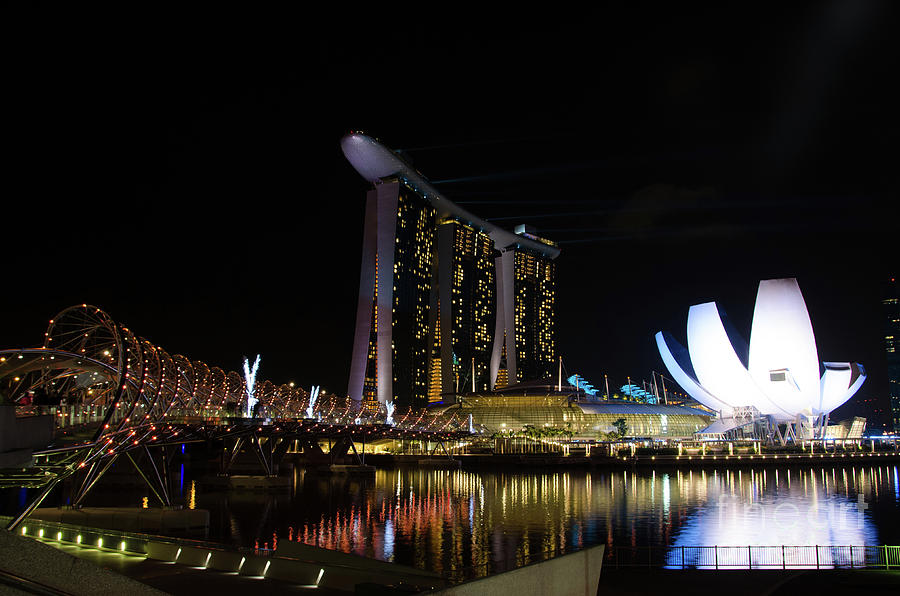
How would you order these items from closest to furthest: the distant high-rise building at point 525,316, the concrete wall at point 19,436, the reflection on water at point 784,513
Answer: the concrete wall at point 19,436 < the reflection on water at point 784,513 < the distant high-rise building at point 525,316

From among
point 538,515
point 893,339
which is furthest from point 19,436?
point 893,339

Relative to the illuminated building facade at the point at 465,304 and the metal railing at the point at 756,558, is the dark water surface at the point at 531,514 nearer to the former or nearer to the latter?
the metal railing at the point at 756,558

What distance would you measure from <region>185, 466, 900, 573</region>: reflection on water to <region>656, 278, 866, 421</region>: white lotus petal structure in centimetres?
2308

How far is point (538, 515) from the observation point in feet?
88.7

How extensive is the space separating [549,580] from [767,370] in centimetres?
6473

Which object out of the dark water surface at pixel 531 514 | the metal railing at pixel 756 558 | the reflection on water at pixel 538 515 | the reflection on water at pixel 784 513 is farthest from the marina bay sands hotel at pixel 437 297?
the metal railing at pixel 756 558

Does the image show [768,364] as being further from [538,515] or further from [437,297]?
[437,297]

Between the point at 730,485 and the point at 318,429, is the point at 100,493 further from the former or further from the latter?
the point at 730,485

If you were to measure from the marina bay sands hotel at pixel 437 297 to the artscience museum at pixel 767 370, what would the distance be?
33043 mm

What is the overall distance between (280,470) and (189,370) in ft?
44.4

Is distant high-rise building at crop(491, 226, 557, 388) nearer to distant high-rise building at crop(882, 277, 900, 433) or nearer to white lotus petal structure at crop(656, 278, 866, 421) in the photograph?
white lotus petal structure at crop(656, 278, 866, 421)

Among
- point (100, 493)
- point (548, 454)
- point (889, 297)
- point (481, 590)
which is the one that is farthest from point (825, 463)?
point (889, 297)

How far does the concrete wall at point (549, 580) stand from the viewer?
27.0 feet

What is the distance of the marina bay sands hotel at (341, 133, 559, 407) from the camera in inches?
3423
